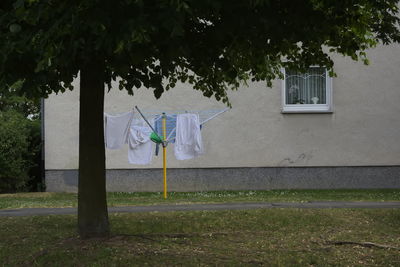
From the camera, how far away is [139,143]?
46.9 ft

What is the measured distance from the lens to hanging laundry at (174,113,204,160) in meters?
13.6

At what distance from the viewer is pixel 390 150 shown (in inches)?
618

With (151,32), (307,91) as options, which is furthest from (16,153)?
(151,32)

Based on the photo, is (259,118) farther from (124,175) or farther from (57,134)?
(57,134)

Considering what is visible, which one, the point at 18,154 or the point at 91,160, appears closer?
the point at 91,160

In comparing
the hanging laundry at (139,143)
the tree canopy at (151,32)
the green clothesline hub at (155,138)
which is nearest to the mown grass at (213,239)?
the tree canopy at (151,32)

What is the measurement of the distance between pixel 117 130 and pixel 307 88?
17.7ft

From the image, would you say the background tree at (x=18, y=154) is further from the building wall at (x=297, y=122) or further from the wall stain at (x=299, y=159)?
the wall stain at (x=299, y=159)

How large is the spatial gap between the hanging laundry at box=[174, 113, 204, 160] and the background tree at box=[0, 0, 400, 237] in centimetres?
630

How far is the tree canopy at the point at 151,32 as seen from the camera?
454 centimetres

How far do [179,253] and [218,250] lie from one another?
48 cm

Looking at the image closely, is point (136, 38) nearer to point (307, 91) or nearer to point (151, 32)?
point (151, 32)

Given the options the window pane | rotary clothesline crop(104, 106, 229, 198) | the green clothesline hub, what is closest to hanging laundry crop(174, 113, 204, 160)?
rotary clothesline crop(104, 106, 229, 198)

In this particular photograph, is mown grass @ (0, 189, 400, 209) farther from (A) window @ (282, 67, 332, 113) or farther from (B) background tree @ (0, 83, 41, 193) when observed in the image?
(A) window @ (282, 67, 332, 113)
